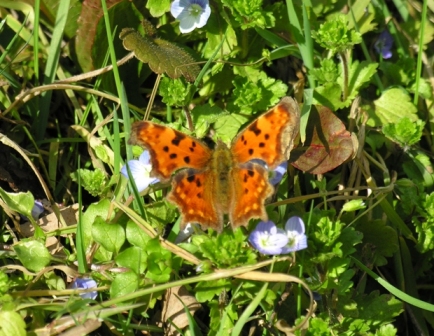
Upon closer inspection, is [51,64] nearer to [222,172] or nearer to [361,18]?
[222,172]

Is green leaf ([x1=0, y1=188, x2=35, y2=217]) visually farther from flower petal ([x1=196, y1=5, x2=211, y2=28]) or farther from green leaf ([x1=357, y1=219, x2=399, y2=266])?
green leaf ([x1=357, y1=219, x2=399, y2=266])

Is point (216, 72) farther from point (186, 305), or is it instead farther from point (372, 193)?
point (186, 305)

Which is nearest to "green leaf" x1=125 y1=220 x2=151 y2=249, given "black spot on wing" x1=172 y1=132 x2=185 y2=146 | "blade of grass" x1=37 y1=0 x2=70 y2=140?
"black spot on wing" x1=172 y1=132 x2=185 y2=146

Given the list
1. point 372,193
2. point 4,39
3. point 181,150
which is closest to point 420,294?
point 372,193

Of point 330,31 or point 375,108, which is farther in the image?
point 375,108

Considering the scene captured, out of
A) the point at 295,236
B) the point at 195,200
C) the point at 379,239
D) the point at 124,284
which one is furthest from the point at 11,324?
the point at 379,239

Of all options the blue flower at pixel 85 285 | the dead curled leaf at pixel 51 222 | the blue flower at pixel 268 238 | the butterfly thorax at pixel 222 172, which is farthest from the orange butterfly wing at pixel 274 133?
the dead curled leaf at pixel 51 222

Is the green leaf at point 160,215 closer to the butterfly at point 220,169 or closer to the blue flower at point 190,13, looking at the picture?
the butterfly at point 220,169
